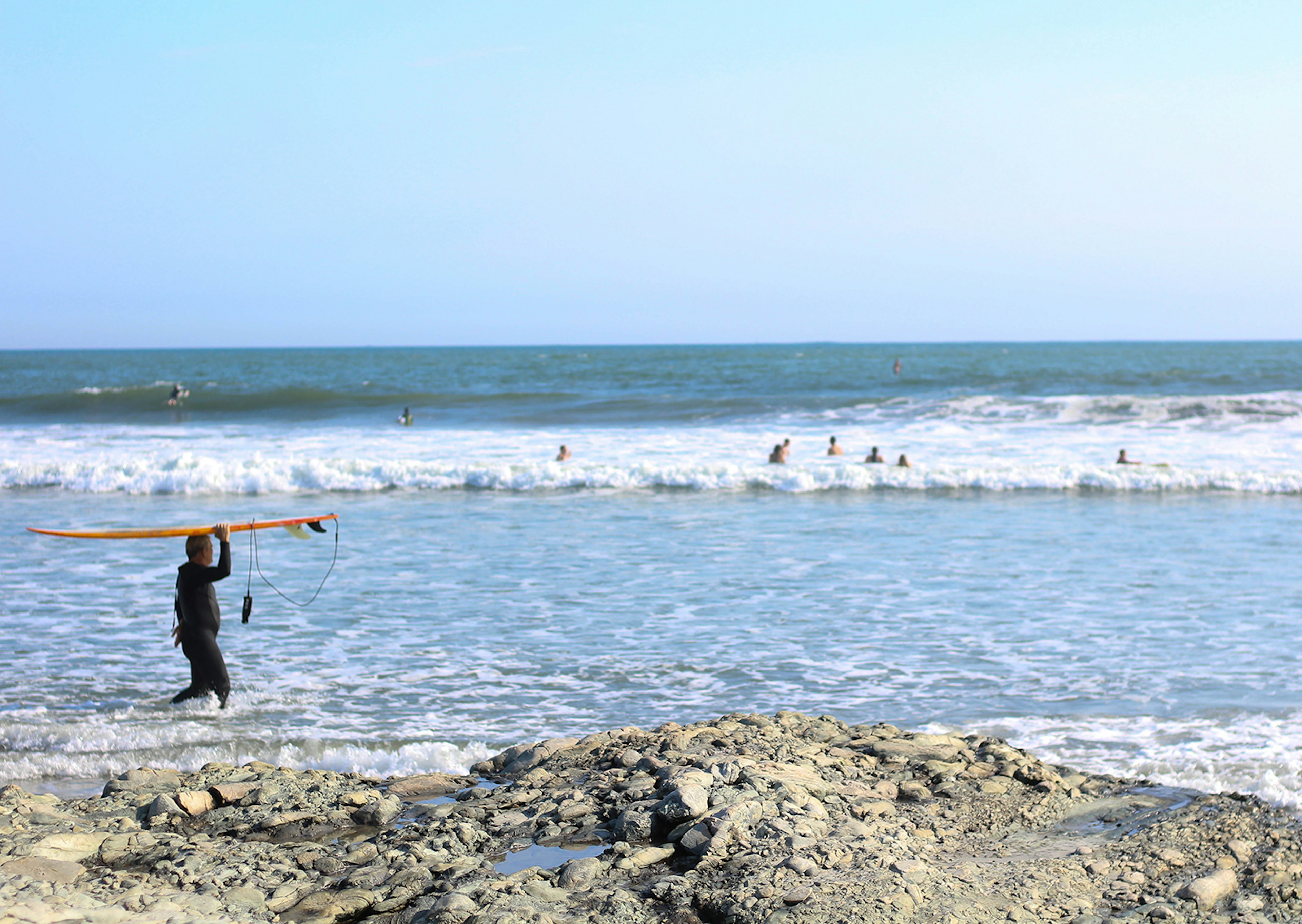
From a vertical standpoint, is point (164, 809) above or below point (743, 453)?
below

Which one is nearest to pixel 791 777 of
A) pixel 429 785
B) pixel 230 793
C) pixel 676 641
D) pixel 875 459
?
pixel 429 785

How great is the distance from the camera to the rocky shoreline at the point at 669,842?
14.0ft

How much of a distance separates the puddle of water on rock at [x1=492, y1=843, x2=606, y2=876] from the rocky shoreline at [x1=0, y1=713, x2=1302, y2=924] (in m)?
0.01

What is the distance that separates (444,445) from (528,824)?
22.4m

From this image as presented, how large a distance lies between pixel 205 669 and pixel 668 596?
458 cm

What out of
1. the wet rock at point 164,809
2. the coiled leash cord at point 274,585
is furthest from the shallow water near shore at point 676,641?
the wet rock at point 164,809

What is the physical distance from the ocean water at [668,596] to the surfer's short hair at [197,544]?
1.10 metres

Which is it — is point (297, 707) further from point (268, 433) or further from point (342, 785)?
point (268, 433)

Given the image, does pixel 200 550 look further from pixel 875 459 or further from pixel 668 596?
pixel 875 459

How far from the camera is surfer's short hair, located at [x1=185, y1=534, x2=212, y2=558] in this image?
303 inches

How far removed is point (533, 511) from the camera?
16750 millimetres

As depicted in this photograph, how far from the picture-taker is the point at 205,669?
755 cm

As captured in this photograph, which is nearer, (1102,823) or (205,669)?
(1102,823)

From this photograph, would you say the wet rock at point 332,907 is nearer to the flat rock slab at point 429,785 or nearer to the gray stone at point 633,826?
the gray stone at point 633,826
